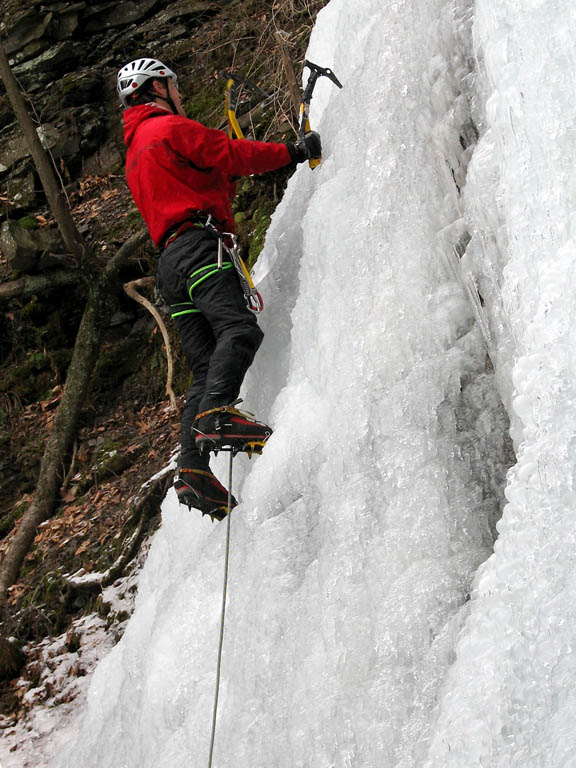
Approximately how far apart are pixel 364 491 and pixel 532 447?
0.86 meters

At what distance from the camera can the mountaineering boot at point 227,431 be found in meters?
3.22

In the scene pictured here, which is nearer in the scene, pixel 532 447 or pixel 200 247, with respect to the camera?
pixel 532 447

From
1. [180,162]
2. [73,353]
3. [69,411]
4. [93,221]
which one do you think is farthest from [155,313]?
[180,162]

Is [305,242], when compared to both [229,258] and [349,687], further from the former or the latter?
[349,687]

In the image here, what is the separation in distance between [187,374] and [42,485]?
1.63 metres

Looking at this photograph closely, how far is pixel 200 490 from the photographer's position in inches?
133

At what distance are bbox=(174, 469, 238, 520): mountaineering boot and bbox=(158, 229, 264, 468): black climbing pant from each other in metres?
0.04

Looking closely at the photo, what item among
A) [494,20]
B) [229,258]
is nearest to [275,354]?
[229,258]

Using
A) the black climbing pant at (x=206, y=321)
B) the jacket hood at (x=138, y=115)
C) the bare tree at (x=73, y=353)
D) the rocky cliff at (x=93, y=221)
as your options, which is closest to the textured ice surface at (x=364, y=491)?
the black climbing pant at (x=206, y=321)

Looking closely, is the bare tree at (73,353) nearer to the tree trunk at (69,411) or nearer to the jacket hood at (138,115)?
the tree trunk at (69,411)

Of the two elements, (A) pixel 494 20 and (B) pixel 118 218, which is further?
(B) pixel 118 218

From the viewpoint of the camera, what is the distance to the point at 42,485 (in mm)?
6848

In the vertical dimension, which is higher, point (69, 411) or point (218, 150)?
point (69, 411)

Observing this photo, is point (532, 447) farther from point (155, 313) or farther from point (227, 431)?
point (155, 313)
